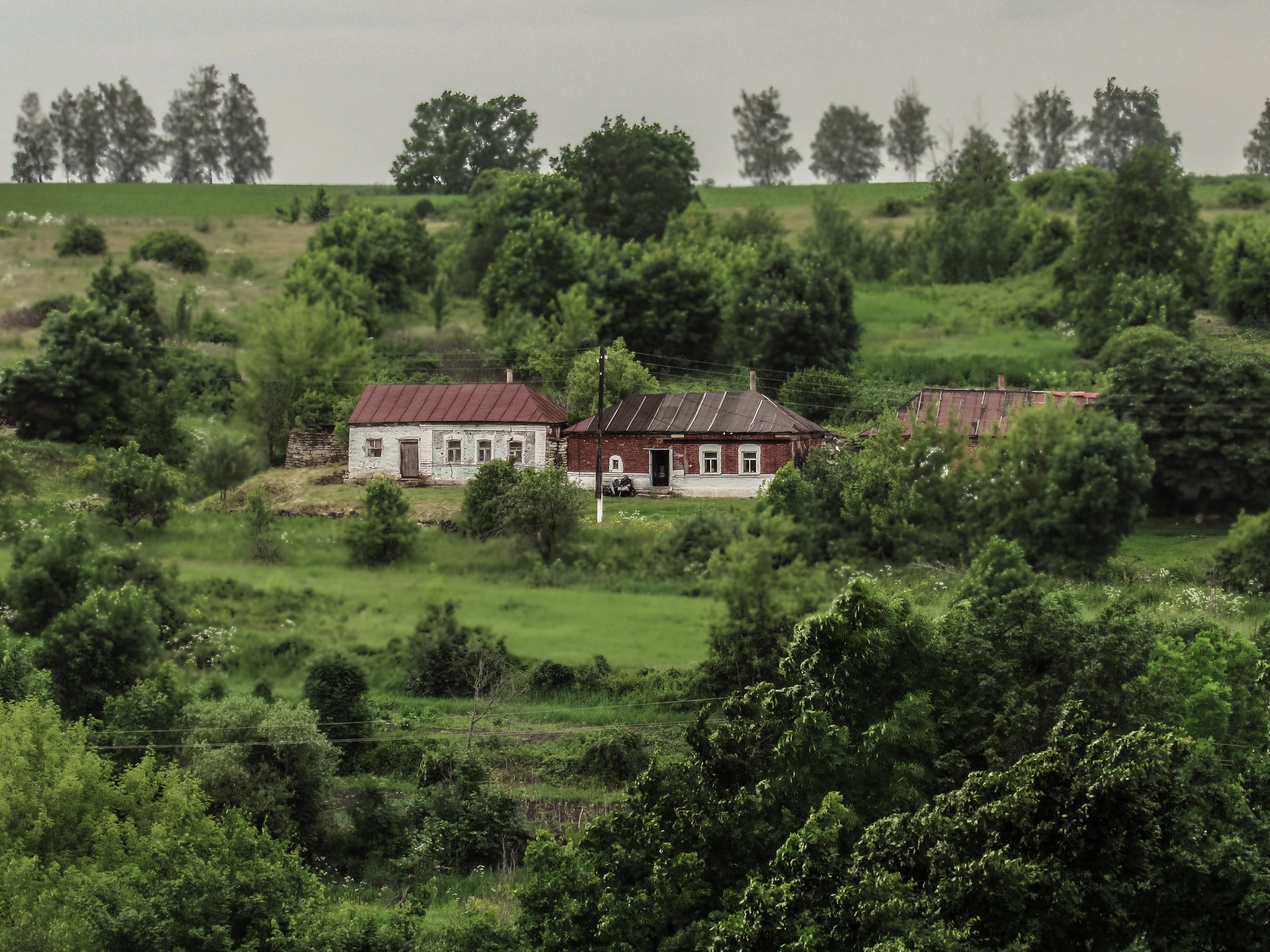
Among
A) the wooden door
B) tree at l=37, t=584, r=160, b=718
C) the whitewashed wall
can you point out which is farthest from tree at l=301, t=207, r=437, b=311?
tree at l=37, t=584, r=160, b=718

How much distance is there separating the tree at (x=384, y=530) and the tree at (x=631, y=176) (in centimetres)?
4140

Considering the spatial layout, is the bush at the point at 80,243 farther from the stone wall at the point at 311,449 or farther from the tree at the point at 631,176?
the stone wall at the point at 311,449

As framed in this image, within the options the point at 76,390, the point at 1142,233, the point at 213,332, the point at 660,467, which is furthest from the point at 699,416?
the point at 1142,233

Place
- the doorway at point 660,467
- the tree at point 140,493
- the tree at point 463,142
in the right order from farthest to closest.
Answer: the tree at point 463,142, the tree at point 140,493, the doorway at point 660,467

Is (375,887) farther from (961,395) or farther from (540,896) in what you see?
(961,395)

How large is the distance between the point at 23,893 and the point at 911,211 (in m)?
67.5

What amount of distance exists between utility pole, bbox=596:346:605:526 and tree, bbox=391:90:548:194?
33.5 m

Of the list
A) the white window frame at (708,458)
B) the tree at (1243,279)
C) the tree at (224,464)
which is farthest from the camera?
the tree at (1243,279)

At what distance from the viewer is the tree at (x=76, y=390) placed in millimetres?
42500

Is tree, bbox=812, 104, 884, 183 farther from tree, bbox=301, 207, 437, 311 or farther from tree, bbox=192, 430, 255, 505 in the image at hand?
tree, bbox=192, 430, 255, 505

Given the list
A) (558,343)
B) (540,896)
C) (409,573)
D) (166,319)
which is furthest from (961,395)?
(166,319)

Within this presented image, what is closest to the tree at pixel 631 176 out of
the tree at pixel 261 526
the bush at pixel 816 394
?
the bush at pixel 816 394

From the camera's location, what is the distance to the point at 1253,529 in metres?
34.2

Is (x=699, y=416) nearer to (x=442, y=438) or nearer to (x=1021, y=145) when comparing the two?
(x=442, y=438)
